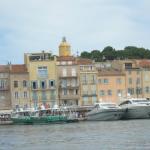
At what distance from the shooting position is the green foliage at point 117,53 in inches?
7096

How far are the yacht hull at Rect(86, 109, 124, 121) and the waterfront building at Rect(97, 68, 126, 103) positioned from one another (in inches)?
1019

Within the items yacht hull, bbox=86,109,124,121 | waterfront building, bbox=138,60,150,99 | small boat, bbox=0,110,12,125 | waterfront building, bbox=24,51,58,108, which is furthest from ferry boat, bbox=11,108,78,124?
waterfront building, bbox=138,60,150,99

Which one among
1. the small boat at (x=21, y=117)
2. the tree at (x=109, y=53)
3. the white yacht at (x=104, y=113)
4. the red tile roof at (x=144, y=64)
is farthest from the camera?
the tree at (x=109, y=53)

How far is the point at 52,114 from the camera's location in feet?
377

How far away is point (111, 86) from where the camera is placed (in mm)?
143875

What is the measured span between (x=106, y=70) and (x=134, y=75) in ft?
18.8

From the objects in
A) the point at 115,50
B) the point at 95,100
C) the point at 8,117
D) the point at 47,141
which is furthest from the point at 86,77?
the point at 47,141

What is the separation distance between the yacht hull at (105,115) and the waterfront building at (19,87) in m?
24.6

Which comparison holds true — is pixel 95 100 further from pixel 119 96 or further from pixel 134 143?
pixel 134 143

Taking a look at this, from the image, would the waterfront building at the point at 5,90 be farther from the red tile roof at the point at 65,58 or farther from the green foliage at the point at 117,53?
the green foliage at the point at 117,53

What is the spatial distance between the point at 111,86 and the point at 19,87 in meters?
17.8

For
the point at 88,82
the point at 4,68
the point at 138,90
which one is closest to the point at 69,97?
the point at 88,82

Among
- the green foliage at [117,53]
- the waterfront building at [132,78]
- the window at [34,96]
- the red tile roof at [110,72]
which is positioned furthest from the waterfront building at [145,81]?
the green foliage at [117,53]

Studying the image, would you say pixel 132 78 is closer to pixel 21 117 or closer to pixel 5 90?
pixel 5 90
